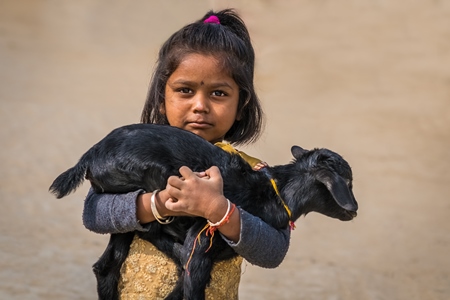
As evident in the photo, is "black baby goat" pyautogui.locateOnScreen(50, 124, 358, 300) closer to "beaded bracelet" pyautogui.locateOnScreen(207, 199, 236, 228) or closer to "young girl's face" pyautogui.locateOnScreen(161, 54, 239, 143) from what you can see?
"beaded bracelet" pyautogui.locateOnScreen(207, 199, 236, 228)

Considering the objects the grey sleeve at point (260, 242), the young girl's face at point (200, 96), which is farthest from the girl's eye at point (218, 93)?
the grey sleeve at point (260, 242)

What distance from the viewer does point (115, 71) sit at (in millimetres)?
8555

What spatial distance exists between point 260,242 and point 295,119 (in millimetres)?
5905

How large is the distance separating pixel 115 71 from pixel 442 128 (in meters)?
3.92

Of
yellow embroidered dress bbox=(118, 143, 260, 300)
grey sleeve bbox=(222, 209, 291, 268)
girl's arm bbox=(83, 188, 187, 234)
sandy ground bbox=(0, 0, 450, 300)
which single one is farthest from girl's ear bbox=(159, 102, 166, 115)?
sandy ground bbox=(0, 0, 450, 300)

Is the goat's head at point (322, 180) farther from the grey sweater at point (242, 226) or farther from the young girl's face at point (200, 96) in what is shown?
the young girl's face at point (200, 96)

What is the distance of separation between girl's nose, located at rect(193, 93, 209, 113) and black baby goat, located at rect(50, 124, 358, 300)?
7.3 inches

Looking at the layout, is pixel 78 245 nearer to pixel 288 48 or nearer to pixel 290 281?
pixel 290 281

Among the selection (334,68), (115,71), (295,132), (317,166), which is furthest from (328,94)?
(317,166)

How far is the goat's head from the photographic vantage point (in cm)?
143

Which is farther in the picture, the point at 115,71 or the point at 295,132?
the point at 115,71

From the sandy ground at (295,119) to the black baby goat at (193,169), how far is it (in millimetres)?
2540

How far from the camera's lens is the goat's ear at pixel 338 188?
1.39 meters

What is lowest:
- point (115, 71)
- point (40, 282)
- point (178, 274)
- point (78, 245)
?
point (178, 274)
